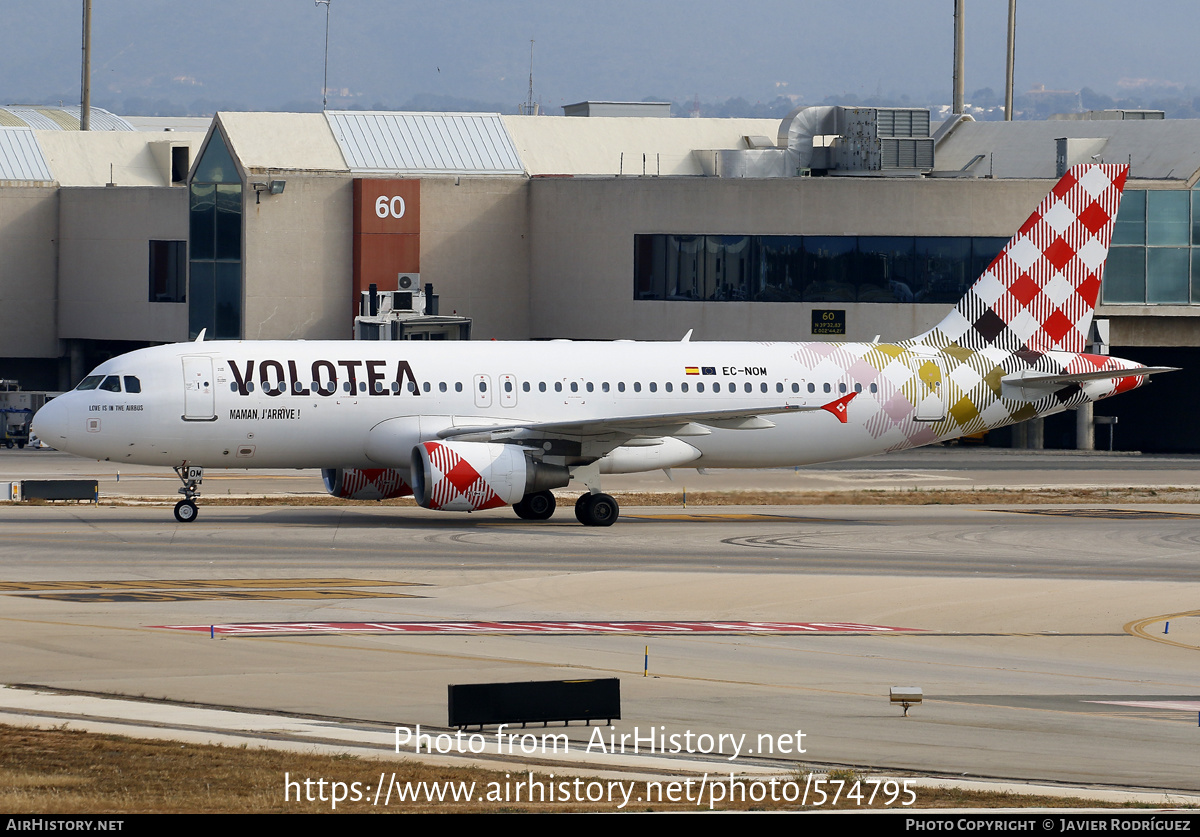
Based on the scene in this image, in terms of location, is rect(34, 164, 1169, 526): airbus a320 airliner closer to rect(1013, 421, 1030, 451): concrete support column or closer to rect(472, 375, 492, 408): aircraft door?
rect(472, 375, 492, 408): aircraft door

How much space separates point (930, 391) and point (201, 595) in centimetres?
2245

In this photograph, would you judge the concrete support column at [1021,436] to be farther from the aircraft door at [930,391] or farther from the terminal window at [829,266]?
the aircraft door at [930,391]

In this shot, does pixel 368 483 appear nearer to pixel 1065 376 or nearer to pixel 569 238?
pixel 1065 376

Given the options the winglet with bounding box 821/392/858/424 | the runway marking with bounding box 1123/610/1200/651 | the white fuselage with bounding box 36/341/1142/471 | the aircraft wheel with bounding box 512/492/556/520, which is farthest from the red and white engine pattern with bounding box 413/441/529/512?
the runway marking with bounding box 1123/610/1200/651

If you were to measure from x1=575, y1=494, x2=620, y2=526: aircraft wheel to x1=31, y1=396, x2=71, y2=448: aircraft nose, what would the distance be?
12556 mm

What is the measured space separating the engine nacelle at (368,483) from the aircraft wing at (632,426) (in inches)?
83.2

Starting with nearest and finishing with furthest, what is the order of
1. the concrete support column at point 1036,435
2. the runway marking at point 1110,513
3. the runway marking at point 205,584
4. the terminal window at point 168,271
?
1. the runway marking at point 205,584
2. the runway marking at point 1110,513
3. the concrete support column at point 1036,435
4. the terminal window at point 168,271

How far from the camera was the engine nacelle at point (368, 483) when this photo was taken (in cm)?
4244

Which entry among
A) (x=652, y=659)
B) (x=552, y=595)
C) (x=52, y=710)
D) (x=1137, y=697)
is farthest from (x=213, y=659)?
(x=1137, y=697)

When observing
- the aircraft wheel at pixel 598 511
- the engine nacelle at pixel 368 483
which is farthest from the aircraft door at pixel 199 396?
the aircraft wheel at pixel 598 511

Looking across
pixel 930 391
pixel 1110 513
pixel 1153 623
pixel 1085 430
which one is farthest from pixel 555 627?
pixel 1085 430

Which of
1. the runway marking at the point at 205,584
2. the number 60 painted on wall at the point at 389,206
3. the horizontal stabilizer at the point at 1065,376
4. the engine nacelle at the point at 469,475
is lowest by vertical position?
the runway marking at the point at 205,584

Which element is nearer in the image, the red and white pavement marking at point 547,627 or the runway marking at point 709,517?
the red and white pavement marking at point 547,627

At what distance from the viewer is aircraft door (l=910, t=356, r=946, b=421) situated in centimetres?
4494
